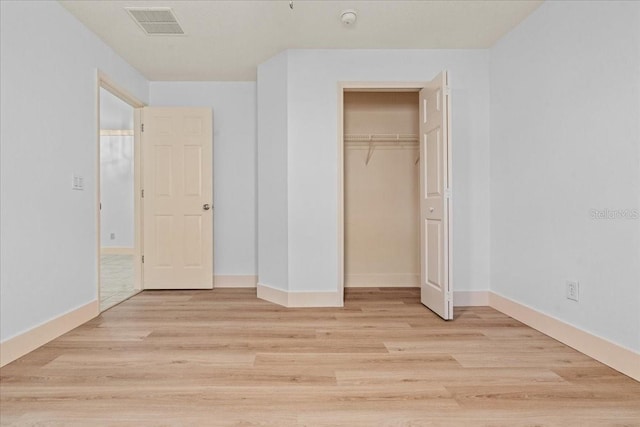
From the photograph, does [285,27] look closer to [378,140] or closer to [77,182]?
[378,140]

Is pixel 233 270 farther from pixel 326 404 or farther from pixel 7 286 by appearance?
pixel 326 404

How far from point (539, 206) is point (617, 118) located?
86cm

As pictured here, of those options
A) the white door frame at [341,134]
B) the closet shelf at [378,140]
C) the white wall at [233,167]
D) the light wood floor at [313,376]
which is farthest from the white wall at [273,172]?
the closet shelf at [378,140]

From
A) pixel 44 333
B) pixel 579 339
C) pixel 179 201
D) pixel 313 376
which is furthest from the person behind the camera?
pixel 179 201

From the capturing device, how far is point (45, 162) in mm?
2682

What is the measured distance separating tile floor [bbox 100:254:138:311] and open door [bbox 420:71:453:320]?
3.10 metres

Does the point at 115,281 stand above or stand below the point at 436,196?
below

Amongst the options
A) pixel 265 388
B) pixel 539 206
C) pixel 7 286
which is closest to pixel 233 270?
pixel 7 286

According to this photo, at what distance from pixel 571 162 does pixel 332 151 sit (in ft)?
6.45

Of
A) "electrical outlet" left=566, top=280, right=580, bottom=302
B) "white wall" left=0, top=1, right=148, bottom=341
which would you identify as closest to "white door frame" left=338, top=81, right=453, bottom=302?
"electrical outlet" left=566, top=280, right=580, bottom=302

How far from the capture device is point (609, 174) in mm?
2248

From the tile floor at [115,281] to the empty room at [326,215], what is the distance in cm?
7

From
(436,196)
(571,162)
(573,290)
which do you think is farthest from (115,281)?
(571,162)

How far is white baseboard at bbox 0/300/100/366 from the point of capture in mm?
2294
